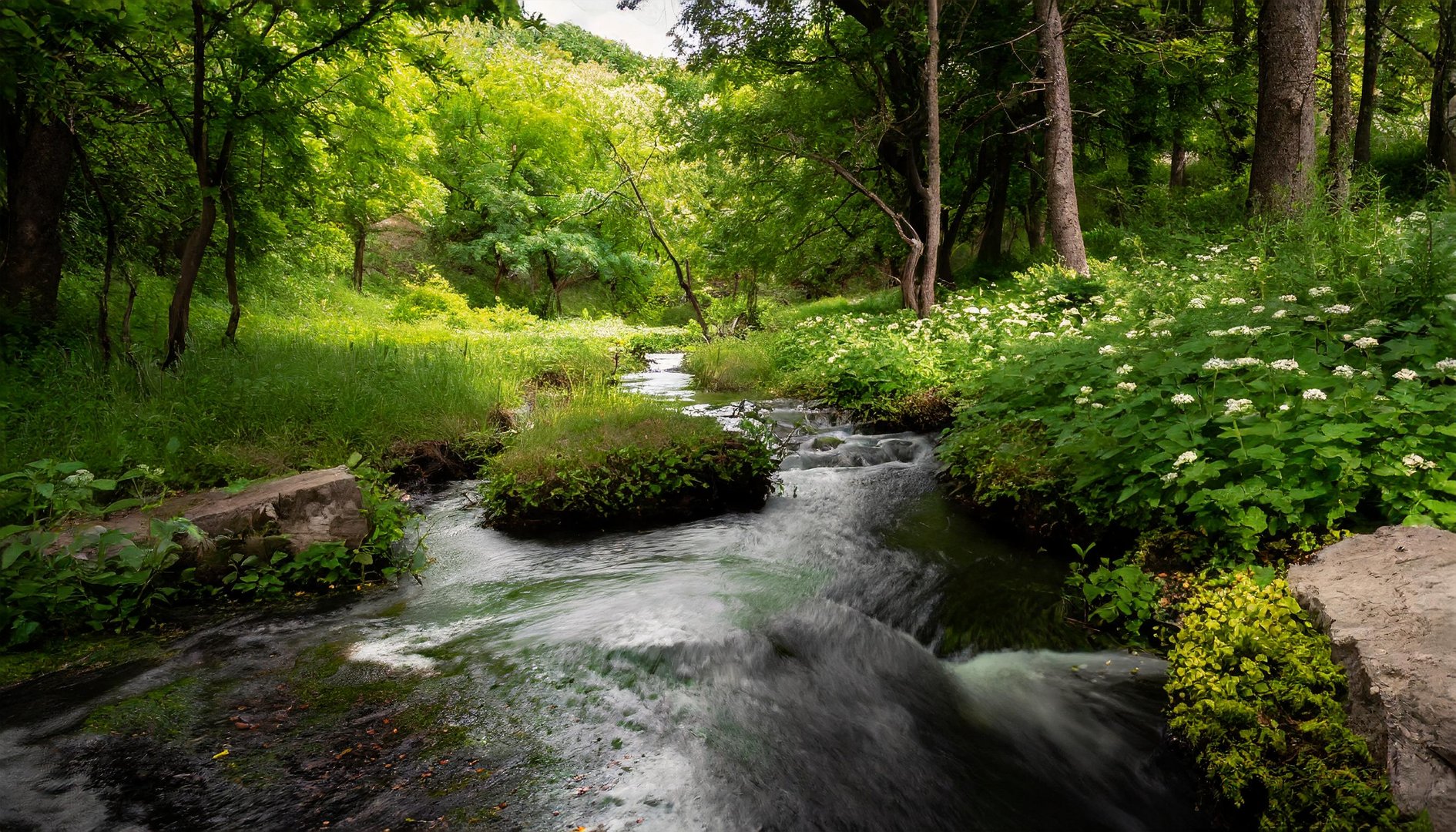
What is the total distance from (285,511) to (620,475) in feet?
7.74

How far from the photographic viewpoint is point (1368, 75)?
13.6m

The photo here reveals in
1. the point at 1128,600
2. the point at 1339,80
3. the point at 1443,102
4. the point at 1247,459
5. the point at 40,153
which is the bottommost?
the point at 1128,600

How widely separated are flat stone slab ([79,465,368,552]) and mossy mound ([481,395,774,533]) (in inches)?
51.6

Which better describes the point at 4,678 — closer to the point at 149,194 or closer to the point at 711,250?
the point at 149,194

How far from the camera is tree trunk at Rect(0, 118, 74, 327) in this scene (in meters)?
6.98

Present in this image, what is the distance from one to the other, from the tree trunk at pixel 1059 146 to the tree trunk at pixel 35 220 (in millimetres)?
12833

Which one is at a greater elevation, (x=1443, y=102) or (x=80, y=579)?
(x=1443, y=102)

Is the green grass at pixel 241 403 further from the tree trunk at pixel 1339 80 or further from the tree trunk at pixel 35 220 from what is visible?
the tree trunk at pixel 1339 80

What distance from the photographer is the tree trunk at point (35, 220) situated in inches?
275

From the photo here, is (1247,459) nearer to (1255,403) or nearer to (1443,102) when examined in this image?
(1255,403)

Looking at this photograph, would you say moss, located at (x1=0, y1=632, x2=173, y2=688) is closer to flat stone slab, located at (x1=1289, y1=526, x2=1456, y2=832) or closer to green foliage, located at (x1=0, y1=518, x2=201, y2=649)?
green foliage, located at (x1=0, y1=518, x2=201, y2=649)

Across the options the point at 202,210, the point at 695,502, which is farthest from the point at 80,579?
the point at 202,210

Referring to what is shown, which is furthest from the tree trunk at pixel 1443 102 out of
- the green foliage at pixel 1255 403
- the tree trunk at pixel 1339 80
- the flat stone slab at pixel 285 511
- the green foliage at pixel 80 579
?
the green foliage at pixel 80 579

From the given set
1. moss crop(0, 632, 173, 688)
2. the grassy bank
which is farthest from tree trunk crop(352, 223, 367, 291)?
the grassy bank
